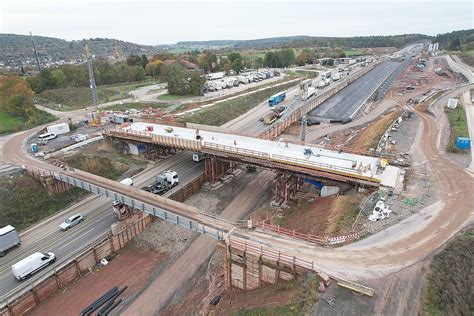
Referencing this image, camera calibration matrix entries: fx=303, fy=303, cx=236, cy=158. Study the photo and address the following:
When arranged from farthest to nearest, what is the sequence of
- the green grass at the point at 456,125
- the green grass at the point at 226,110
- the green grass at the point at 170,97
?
the green grass at the point at 170,97, the green grass at the point at 226,110, the green grass at the point at 456,125

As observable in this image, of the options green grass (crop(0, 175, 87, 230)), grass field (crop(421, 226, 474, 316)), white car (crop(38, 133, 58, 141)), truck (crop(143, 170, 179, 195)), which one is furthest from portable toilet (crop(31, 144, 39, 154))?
grass field (crop(421, 226, 474, 316))

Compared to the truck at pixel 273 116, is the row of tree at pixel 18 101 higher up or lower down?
higher up

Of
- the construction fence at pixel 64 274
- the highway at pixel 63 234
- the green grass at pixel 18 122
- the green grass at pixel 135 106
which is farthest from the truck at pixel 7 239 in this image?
the green grass at pixel 135 106

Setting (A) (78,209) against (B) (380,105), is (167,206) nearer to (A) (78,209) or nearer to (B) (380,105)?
(A) (78,209)

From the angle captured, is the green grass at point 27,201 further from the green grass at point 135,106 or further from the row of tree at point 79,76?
the row of tree at point 79,76

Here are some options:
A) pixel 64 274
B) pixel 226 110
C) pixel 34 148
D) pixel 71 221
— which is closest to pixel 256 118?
pixel 226 110

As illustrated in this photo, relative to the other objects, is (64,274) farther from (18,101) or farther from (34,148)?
(18,101)

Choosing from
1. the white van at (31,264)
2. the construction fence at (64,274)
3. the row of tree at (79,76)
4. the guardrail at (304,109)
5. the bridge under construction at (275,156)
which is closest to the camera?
the construction fence at (64,274)
